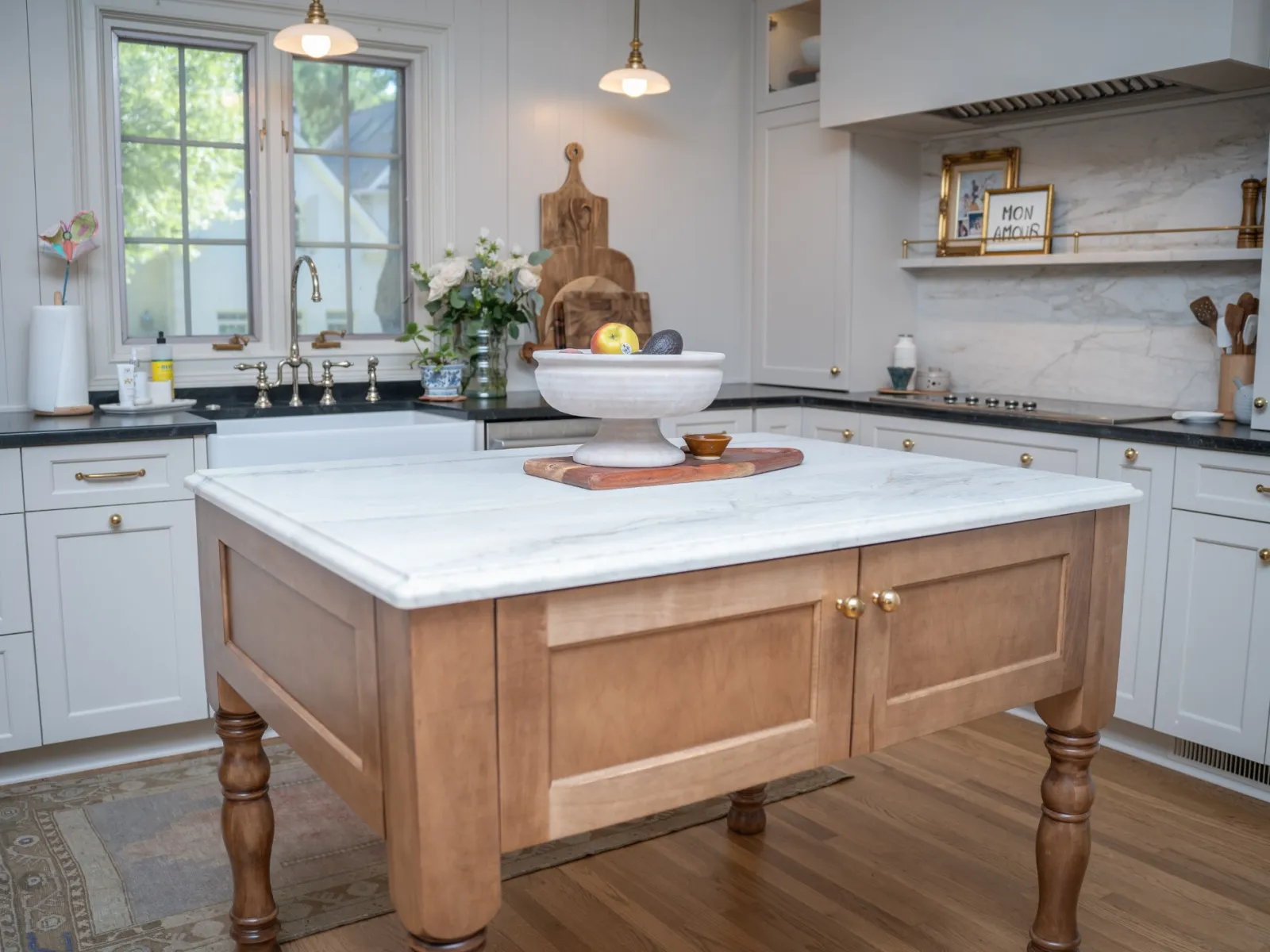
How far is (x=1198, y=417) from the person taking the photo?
3266 mm

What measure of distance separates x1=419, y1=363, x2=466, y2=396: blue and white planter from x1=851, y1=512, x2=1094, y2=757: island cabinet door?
8.05ft

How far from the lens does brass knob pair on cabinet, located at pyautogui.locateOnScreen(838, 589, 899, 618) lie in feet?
5.07

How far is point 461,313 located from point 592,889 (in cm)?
213

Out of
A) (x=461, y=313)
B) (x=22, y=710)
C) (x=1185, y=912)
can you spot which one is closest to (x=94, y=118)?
(x=461, y=313)

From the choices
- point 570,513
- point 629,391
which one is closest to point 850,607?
point 570,513

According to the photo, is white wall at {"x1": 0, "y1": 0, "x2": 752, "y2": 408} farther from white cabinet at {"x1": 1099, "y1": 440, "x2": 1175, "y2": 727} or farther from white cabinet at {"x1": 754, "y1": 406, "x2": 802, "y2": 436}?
white cabinet at {"x1": 1099, "y1": 440, "x2": 1175, "y2": 727}

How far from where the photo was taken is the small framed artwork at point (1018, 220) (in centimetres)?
397

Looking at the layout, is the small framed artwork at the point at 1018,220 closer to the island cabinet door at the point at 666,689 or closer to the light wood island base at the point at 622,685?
the light wood island base at the point at 622,685

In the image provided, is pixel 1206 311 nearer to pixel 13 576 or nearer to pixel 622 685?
pixel 622 685

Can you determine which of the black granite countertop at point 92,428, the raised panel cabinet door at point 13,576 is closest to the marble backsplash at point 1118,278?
the black granite countertop at point 92,428

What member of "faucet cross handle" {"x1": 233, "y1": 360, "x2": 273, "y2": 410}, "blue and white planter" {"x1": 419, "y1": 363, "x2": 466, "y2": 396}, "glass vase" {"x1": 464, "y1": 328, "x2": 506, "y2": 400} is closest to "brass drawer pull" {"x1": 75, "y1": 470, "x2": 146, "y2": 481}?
"faucet cross handle" {"x1": 233, "y1": 360, "x2": 273, "y2": 410}

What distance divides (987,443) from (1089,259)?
0.71m

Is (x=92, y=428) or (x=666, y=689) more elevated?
(x=92, y=428)

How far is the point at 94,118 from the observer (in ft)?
11.5
